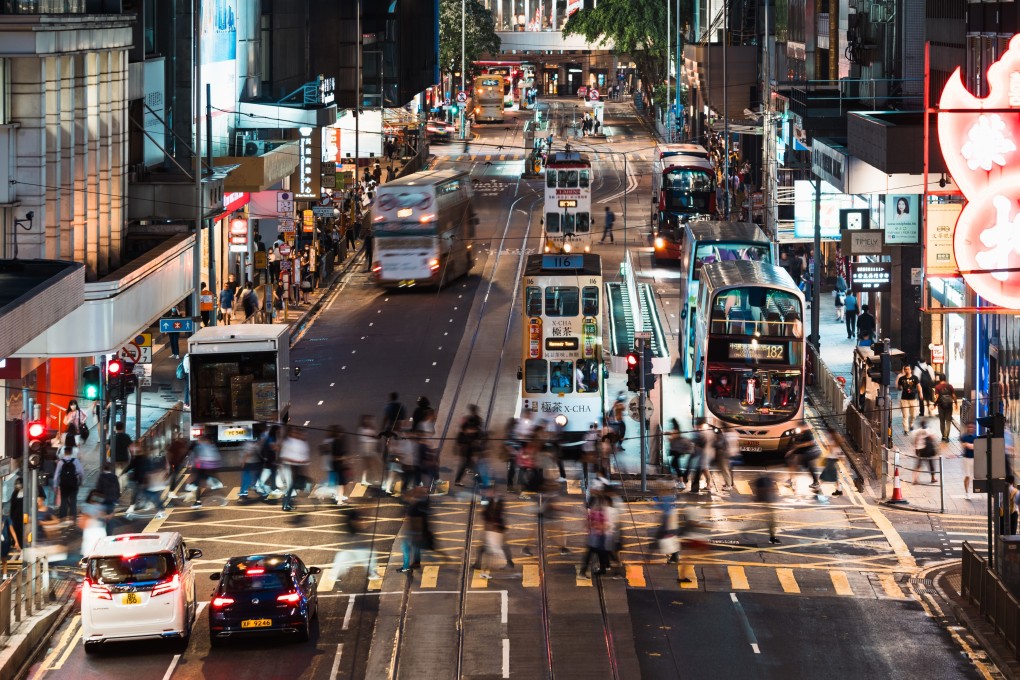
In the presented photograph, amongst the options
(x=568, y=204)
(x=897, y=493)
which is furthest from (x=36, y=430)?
(x=568, y=204)

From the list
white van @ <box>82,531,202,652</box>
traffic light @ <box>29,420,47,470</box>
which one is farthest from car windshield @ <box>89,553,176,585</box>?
traffic light @ <box>29,420,47,470</box>

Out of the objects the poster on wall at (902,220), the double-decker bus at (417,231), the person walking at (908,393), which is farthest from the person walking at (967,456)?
the double-decker bus at (417,231)

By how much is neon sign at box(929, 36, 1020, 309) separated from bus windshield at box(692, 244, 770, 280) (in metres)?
22.0

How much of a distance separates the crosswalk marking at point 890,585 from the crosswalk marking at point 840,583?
1.89 feet

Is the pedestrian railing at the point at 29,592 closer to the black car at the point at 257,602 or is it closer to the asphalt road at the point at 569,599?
the asphalt road at the point at 569,599

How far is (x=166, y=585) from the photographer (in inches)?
968

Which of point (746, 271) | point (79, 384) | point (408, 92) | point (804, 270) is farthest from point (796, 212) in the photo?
point (408, 92)

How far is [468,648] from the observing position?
81.5ft

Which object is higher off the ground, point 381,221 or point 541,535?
point 381,221

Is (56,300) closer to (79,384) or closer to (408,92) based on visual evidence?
(79,384)

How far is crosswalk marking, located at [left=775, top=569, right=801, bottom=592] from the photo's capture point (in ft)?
93.7

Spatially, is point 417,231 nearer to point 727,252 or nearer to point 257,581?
point 727,252

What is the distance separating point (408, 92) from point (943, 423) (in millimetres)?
65780

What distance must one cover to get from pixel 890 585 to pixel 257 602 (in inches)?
422
